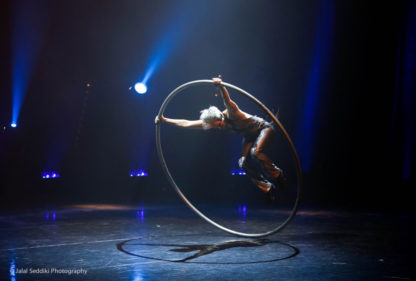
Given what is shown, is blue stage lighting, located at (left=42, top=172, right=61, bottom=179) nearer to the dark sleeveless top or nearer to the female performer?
the female performer

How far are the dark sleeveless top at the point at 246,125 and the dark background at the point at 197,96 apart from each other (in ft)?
23.2

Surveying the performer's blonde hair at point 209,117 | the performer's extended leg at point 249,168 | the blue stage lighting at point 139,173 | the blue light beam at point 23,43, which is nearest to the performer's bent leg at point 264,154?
the performer's extended leg at point 249,168

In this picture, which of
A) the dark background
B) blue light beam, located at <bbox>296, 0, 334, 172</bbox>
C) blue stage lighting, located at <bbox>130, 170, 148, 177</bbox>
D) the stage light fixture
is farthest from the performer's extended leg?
the stage light fixture

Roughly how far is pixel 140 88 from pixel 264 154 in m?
7.51

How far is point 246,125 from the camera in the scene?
19.7 ft

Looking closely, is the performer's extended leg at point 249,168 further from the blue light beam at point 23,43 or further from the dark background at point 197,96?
the blue light beam at point 23,43

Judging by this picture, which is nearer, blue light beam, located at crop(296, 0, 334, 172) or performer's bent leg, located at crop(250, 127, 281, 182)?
performer's bent leg, located at crop(250, 127, 281, 182)

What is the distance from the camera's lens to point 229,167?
14.5 metres

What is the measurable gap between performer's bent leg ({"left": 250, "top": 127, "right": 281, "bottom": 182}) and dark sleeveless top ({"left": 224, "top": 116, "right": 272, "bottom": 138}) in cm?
9

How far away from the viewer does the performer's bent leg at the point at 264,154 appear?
232 inches

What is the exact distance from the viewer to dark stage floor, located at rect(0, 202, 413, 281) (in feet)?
14.8

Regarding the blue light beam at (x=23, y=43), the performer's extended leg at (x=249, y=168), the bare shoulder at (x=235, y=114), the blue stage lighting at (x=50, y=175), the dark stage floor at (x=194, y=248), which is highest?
the blue light beam at (x=23, y=43)

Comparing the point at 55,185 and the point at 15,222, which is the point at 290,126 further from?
the point at 15,222

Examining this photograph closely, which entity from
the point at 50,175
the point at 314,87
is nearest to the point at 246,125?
the point at 314,87
